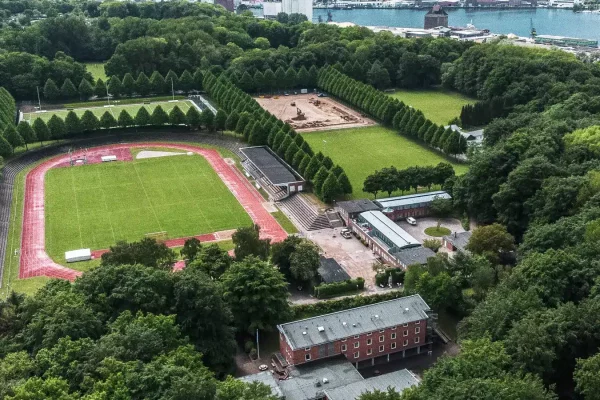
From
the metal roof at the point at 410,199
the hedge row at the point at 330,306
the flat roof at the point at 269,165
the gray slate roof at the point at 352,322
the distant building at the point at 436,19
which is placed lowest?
the hedge row at the point at 330,306

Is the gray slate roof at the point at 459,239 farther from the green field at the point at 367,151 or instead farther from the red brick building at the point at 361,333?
the green field at the point at 367,151

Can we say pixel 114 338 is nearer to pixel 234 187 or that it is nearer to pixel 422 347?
pixel 422 347

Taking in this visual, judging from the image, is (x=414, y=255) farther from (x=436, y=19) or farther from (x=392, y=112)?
(x=436, y=19)

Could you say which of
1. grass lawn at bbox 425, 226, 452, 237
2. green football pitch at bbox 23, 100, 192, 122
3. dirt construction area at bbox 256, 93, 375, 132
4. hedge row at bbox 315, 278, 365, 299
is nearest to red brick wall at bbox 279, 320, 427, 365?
hedge row at bbox 315, 278, 365, 299

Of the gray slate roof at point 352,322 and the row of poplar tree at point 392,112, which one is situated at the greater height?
the row of poplar tree at point 392,112

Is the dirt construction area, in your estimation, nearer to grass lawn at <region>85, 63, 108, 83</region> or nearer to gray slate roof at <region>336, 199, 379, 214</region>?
gray slate roof at <region>336, 199, 379, 214</region>

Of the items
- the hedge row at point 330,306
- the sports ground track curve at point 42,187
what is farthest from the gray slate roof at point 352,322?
the sports ground track curve at point 42,187
